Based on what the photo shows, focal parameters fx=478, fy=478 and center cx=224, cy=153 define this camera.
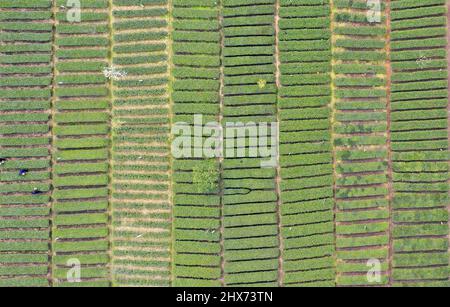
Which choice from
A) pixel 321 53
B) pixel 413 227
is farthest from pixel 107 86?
pixel 413 227

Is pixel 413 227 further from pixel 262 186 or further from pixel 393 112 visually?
pixel 262 186

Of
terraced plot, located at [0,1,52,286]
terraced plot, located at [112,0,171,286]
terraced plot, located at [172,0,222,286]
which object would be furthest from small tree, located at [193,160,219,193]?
terraced plot, located at [0,1,52,286]

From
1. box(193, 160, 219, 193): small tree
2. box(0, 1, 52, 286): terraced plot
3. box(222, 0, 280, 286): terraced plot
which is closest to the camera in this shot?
box(193, 160, 219, 193): small tree

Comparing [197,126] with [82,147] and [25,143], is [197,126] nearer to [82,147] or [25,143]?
[82,147]

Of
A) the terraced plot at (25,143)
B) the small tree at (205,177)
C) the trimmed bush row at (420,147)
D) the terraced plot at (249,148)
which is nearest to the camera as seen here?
the small tree at (205,177)

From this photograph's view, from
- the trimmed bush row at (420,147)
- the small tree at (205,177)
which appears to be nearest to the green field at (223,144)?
the trimmed bush row at (420,147)

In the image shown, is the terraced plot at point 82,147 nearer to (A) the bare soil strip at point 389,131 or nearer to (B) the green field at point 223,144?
(B) the green field at point 223,144

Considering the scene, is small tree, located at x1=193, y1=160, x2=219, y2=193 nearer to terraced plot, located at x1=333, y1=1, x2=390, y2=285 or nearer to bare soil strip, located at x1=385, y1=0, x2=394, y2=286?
terraced plot, located at x1=333, y1=1, x2=390, y2=285
